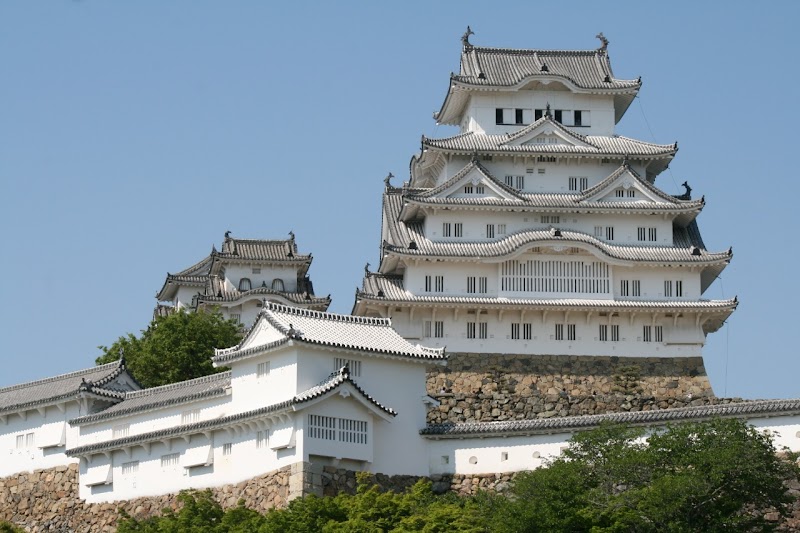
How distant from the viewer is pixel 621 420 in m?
47.2

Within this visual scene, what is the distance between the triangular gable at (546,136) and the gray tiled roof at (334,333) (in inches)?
579

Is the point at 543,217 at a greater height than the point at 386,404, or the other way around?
the point at 543,217

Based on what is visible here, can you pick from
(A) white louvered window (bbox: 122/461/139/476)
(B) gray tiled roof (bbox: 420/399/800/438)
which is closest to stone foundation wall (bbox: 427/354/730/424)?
(B) gray tiled roof (bbox: 420/399/800/438)

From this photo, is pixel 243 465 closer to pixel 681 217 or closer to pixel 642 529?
pixel 642 529

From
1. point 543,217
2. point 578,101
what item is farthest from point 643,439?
point 578,101

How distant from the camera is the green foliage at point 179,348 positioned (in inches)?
2370

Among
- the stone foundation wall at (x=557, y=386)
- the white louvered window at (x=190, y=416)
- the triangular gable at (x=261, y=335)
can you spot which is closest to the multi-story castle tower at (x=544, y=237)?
the stone foundation wall at (x=557, y=386)

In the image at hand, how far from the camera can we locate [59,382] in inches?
2169

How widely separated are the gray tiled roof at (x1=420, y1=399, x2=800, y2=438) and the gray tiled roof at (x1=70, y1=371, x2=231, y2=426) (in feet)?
A: 20.1

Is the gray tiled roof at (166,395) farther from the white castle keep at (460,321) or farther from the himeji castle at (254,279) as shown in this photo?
the himeji castle at (254,279)

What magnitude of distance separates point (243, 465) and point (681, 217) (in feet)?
70.9

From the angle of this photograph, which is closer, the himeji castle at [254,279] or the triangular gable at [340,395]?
the triangular gable at [340,395]

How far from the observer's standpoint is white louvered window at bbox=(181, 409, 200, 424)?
5012cm

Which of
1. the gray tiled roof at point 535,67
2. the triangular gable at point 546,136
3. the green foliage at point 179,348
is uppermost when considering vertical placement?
the gray tiled roof at point 535,67
